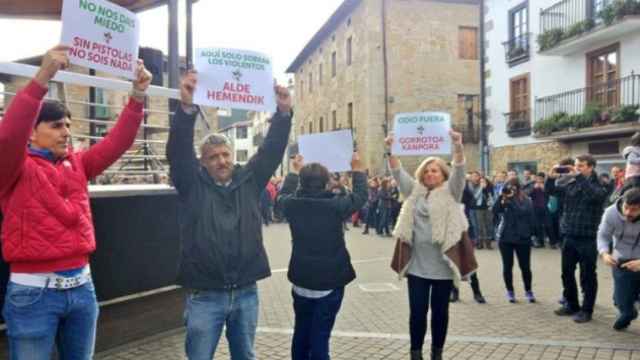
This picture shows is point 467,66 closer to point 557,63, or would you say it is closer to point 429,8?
point 429,8

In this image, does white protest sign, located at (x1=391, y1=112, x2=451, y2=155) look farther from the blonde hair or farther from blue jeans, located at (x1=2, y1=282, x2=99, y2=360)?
blue jeans, located at (x1=2, y1=282, x2=99, y2=360)

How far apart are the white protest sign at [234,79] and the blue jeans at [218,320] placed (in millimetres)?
1408

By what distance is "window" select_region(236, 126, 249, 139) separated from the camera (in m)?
82.0

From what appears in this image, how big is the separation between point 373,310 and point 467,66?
2294cm

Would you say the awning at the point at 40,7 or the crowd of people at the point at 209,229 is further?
the awning at the point at 40,7

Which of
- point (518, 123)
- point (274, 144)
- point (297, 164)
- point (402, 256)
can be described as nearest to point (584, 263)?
point (402, 256)

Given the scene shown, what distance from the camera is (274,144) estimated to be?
11.5 ft

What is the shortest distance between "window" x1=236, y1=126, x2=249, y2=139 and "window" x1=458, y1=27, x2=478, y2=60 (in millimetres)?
56829

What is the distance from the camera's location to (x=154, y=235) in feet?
18.5

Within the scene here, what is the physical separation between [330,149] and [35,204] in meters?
2.88

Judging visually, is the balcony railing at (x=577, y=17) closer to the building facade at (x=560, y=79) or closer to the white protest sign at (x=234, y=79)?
the building facade at (x=560, y=79)

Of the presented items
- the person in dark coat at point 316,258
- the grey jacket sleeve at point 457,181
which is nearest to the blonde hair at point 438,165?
the grey jacket sleeve at point 457,181

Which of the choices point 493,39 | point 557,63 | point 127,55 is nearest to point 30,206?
point 127,55

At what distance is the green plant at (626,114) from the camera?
15088 millimetres
